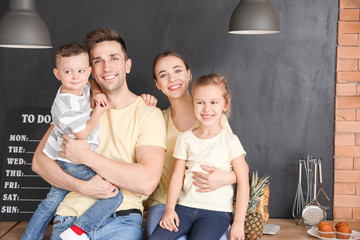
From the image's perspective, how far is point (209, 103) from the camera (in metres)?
2.74

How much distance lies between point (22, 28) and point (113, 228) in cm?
125

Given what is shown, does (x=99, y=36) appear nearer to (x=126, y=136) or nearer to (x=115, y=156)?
(x=126, y=136)

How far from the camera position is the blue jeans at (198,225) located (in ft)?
8.46

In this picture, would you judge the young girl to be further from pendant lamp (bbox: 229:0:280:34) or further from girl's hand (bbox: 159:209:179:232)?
pendant lamp (bbox: 229:0:280:34)

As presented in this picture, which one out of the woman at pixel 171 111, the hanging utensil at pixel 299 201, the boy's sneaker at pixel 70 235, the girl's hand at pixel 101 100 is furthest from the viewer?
the hanging utensil at pixel 299 201

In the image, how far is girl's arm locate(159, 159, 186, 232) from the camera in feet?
8.68

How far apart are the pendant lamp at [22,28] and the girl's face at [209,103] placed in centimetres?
96


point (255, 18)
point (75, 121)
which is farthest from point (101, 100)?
point (255, 18)

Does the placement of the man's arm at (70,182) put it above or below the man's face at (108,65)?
below

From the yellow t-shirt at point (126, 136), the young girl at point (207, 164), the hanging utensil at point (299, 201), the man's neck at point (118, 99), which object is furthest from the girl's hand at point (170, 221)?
the hanging utensil at point (299, 201)

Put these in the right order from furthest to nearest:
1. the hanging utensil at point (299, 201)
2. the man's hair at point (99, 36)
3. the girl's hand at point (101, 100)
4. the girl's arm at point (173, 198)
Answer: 1. the hanging utensil at point (299, 201)
2. the man's hair at point (99, 36)
3. the girl's hand at point (101, 100)
4. the girl's arm at point (173, 198)

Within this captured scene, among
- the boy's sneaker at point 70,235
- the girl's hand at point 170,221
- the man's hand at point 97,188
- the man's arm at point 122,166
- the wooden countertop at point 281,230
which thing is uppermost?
the man's arm at point 122,166

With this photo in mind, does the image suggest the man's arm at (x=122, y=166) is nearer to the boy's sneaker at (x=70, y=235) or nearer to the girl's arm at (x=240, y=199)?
the boy's sneaker at (x=70, y=235)

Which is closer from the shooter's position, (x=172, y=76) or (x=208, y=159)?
(x=208, y=159)
